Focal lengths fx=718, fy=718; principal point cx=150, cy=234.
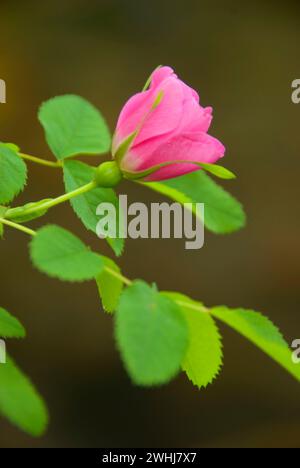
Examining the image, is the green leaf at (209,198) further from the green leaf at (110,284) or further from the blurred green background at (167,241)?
the blurred green background at (167,241)

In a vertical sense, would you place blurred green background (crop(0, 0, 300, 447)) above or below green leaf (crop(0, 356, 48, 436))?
above

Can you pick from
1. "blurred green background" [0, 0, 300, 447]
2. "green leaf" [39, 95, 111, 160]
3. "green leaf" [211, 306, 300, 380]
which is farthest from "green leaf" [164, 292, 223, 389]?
"blurred green background" [0, 0, 300, 447]

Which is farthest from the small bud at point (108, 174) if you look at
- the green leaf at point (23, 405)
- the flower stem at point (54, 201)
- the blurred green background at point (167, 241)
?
the blurred green background at point (167, 241)

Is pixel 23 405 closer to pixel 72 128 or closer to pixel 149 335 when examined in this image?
pixel 149 335

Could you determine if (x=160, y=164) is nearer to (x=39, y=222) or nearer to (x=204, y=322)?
(x=204, y=322)

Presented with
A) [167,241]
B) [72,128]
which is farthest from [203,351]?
→ [167,241]

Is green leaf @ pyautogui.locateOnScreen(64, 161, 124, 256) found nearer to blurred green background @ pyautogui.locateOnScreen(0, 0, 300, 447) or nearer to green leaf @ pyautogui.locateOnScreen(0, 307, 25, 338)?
green leaf @ pyautogui.locateOnScreen(0, 307, 25, 338)
